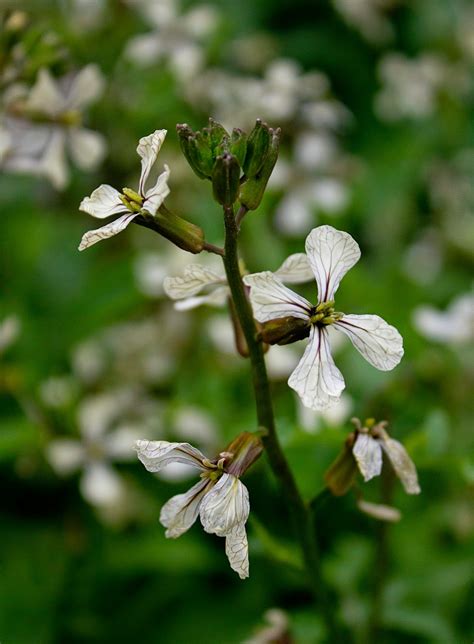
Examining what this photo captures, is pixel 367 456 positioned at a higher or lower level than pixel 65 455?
higher

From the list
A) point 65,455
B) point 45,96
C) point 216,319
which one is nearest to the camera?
point 45,96

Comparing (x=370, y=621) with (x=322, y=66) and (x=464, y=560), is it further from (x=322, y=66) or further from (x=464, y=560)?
(x=322, y=66)

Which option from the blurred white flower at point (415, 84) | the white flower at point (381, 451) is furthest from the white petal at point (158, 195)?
the blurred white flower at point (415, 84)

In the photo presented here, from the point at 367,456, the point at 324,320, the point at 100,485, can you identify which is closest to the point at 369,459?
the point at 367,456

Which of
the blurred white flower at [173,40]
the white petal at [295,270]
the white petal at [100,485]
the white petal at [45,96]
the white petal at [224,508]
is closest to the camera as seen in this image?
the white petal at [224,508]

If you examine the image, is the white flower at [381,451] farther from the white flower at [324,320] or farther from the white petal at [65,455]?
the white petal at [65,455]

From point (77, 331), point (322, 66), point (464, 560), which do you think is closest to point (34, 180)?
point (77, 331)

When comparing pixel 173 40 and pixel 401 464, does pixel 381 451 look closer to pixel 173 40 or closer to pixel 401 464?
pixel 401 464
